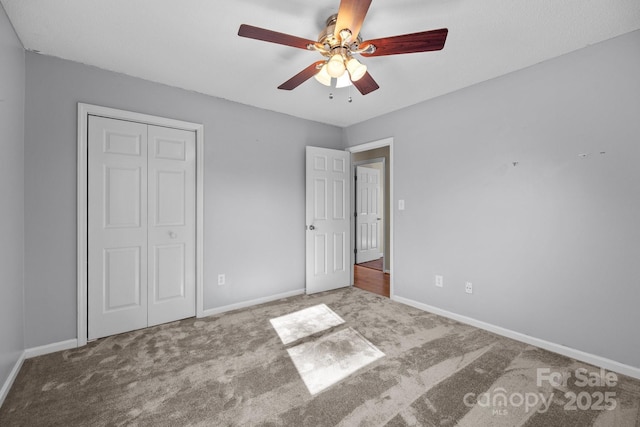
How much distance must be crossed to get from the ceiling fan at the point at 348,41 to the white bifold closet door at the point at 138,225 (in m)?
1.83

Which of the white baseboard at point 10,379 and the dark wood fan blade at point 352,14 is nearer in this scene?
the dark wood fan blade at point 352,14

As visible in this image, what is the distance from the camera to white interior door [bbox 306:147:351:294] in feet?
12.7

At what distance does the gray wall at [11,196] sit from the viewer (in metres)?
1.79

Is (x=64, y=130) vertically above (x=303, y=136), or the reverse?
(x=303, y=136)

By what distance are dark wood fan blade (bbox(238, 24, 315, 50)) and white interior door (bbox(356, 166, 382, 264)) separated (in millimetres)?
4150

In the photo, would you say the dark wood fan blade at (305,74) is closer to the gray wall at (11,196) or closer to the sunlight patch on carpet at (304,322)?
the gray wall at (11,196)

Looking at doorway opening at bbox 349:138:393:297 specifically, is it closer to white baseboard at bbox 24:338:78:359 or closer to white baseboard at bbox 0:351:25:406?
white baseboard at bbox 24:338:78:359

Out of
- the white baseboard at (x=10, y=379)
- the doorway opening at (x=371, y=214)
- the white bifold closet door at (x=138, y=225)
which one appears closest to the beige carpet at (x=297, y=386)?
the white baseboard at (x=10, y=379)

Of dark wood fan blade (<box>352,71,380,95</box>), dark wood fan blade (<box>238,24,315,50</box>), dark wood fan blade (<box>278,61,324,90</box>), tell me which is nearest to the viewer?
dark wood fan blade (<box>238,24,315,50</box>)

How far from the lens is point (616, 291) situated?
208 cm

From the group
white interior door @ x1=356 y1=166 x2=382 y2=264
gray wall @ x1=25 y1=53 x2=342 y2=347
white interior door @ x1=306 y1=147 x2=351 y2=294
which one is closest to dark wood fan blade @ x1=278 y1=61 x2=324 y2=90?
gray wall @ x1=25 y1=53 x2=342 y2=347

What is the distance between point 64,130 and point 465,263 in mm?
3982

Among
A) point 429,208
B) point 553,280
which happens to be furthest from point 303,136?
point 553,280

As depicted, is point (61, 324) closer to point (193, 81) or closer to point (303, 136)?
point (193, 81)
